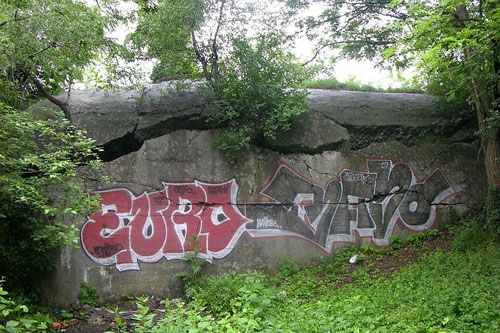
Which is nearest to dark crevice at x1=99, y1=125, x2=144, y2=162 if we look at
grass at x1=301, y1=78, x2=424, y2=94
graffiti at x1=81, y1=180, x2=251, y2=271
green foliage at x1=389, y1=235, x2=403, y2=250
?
graffiti at x1=81, y1=180, x2=251, y2=271

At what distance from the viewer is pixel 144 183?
24.5ft

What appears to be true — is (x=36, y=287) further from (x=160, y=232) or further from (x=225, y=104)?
(x=225, y=104)

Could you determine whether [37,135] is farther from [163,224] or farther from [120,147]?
[163,224]

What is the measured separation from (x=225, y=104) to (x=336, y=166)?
245 centimetres

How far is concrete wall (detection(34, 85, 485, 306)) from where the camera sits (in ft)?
23.7

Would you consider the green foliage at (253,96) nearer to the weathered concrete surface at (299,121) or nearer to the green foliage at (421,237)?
the weathered concrete surface at (299,121)

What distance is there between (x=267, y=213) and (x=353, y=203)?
1716 millimetres

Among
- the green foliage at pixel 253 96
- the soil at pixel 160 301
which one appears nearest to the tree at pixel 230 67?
the green foliage at pixel 253 96

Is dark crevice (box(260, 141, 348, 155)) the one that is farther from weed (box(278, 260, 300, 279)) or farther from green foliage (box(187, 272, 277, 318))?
green foliage (box(187, 272, 277, 318))

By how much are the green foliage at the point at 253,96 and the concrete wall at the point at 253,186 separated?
31 cm

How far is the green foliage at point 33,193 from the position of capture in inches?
209

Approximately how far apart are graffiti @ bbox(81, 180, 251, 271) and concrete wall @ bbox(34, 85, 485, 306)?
0.7 inches

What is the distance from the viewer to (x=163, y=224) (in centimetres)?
740

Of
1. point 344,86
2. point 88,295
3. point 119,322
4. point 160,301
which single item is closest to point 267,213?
point 160,301
